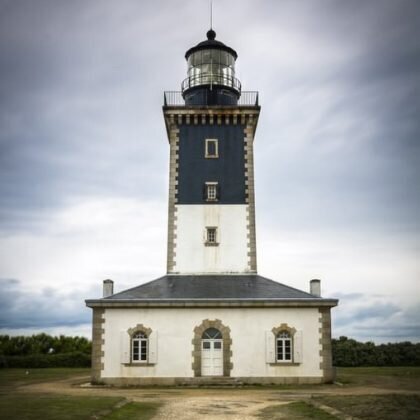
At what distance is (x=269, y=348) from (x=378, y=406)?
7680 mm

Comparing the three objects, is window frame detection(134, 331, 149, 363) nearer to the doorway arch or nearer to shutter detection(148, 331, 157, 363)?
shutter detection(148, 331, 157, 363)

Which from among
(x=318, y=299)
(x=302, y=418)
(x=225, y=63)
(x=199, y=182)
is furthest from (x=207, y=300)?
(x=225, y=63)

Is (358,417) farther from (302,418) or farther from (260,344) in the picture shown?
(260,344)

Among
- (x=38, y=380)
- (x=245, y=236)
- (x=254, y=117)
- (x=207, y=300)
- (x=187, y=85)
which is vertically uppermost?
(x=187, y=85)

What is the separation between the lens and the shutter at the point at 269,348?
17344mm

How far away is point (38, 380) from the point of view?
744 inches

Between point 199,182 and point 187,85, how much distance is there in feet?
14.6

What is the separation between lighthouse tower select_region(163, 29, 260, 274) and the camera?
2069cm

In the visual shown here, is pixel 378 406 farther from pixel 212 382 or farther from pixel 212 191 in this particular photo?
pixel 212 191

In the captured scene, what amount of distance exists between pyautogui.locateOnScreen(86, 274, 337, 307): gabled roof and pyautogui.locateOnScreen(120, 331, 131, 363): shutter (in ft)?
3.19

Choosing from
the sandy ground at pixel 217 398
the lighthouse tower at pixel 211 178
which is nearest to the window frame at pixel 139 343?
the sandy ground at pixel 217 398

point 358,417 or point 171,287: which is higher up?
point 171,287

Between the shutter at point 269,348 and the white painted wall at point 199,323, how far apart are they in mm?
118

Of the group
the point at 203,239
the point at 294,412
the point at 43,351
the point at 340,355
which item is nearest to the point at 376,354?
the point at 340,355
